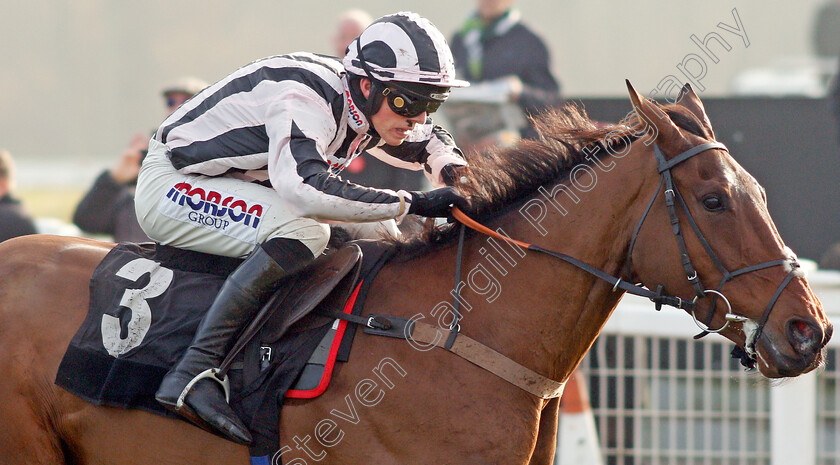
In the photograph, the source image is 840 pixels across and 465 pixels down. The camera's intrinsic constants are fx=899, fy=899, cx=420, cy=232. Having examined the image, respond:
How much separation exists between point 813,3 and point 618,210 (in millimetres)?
13175

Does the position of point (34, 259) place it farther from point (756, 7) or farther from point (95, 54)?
point (95, 54)

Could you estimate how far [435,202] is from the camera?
10.0 feet

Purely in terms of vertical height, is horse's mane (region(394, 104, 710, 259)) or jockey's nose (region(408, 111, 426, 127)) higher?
jockey's nose (region(408, 111, 426, 127))

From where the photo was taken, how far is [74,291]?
3301 millimetres

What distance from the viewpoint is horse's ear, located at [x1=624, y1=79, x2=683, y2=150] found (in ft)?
9.55

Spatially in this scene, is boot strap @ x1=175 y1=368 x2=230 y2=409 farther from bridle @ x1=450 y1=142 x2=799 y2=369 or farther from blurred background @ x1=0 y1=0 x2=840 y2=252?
blurred background @ x1=0 y1=0 x2=840 y2=252

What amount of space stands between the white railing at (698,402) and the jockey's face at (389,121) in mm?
2159

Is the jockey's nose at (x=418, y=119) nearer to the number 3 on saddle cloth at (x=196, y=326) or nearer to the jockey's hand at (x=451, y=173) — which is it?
the jockey's hand at (x=451, y=173)

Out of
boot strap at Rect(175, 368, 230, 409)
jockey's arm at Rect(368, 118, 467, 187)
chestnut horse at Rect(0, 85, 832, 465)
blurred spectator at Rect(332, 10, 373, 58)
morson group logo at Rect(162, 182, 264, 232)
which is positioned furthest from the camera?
blurred spectator at Rect(332, 10, 373, 58)

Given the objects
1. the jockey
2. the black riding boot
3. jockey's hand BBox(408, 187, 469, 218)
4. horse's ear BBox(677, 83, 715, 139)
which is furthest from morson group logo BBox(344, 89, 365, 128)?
horse's ear BBox(677, 83, 715, 139)

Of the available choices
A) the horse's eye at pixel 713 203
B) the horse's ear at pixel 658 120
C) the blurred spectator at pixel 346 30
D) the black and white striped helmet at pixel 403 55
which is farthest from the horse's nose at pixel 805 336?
the blurred spectator at pixel 346 30

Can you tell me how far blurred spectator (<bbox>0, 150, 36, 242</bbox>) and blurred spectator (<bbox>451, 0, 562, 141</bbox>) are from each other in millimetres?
3324

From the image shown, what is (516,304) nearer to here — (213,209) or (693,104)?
(693,104)

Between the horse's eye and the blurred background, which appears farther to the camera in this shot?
the blurred background
